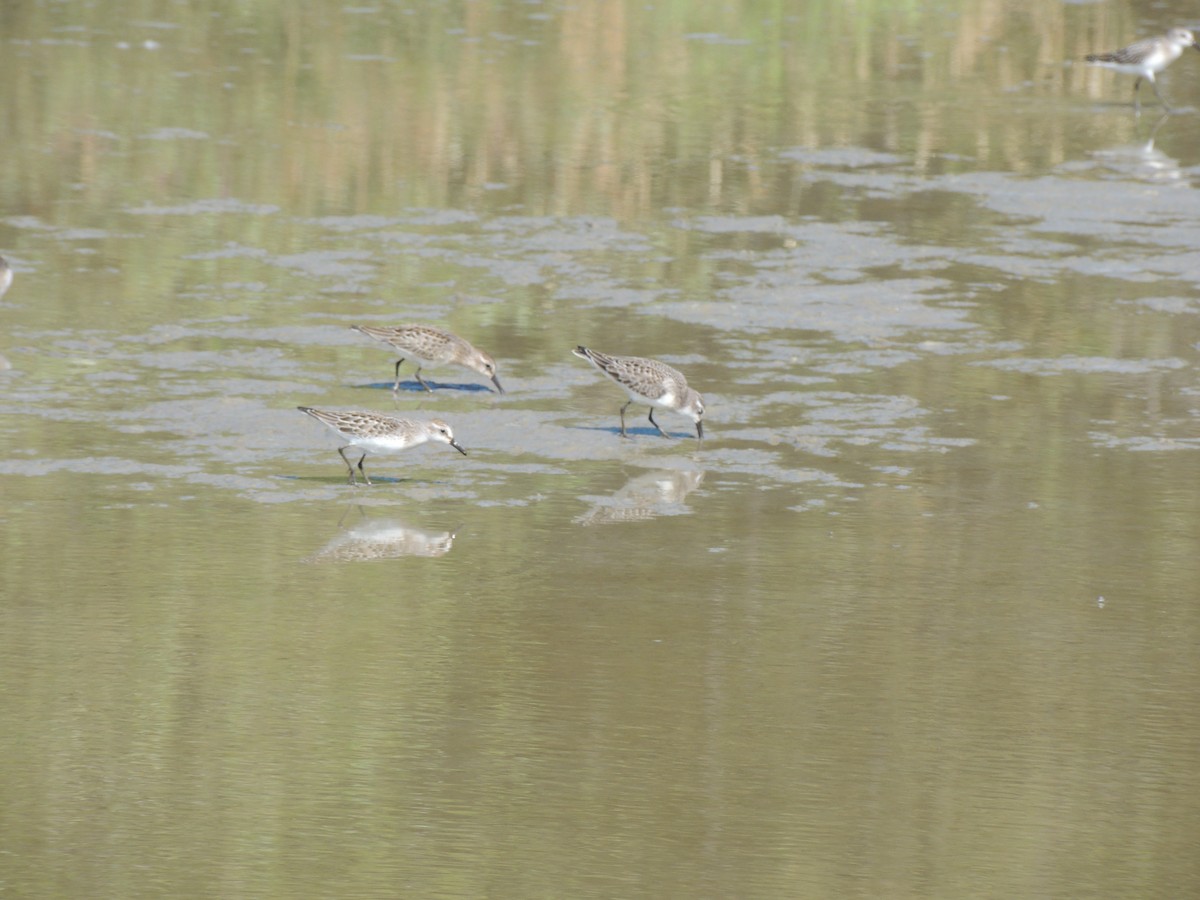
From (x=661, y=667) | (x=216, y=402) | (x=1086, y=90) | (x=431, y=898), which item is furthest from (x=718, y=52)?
(x=431, y=898)

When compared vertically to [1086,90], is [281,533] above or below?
below

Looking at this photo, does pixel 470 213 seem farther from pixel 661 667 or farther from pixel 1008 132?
pixel 661 667

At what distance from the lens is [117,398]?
41.8 feet

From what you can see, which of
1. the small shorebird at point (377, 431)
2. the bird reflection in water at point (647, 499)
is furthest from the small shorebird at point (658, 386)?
the small shorebird at point (377, 431)

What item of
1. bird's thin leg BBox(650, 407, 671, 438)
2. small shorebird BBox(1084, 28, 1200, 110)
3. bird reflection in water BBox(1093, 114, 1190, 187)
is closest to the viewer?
bird's thin leg BBox(650, 407, 671, 438)

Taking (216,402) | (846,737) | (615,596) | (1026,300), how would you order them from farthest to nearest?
1. (1026,300)
2. (216,402)
3. (615,596)
4. (846,737)

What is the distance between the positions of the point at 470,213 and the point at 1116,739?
1031 centimetres

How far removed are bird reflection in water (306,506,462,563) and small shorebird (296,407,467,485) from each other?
2.14 feet

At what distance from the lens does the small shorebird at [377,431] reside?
1120 centimetres

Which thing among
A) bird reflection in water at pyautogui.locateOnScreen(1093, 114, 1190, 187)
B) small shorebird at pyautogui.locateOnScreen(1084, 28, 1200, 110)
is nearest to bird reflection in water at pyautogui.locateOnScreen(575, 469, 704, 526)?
bird reflection in water at pyautogui.locateOnScreen(1093, 114, 1190, 187)

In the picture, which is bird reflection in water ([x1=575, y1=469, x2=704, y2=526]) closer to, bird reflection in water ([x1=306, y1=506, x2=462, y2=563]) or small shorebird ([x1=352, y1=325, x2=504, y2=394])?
bird reflection in water ([x1=306, y1=506, x2=462, y2=563])

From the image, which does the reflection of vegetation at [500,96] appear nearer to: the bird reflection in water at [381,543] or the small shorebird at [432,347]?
the small shorebird at [432,347]

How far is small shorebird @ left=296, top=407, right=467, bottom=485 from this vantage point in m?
11.2

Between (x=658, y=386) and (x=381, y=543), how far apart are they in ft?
7.76
